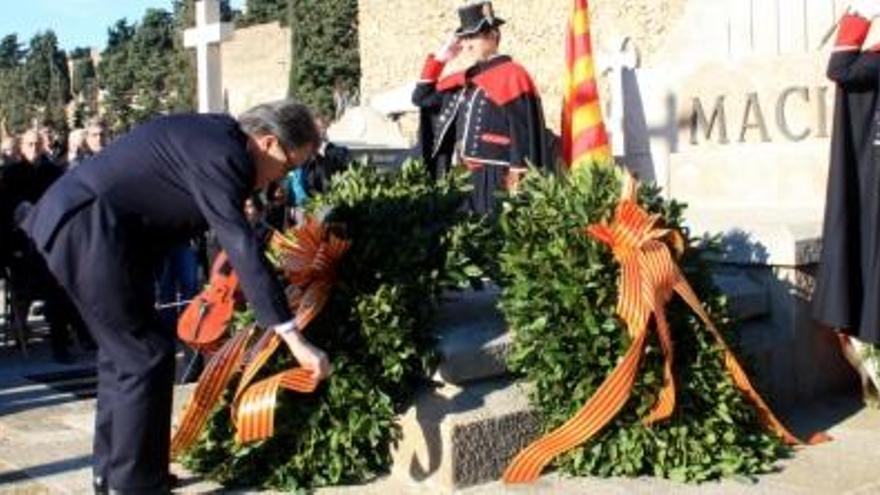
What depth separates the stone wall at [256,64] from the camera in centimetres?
4681

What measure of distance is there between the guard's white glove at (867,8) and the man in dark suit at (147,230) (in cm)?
259

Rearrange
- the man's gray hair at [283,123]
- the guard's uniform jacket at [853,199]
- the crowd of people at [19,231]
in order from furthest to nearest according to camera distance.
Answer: the crowd of people at [19,231] → the guard's uniform jacket at [853,199] → the man's gray hair at [283,123]

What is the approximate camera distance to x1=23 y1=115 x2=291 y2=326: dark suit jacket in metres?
3.88

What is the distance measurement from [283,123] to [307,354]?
2.54 feet

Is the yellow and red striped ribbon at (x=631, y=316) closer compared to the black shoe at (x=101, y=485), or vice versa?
the black shoe at (x=101, y=485)

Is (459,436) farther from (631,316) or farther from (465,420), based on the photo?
(631,316)

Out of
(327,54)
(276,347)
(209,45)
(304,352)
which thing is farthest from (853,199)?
(327,54)

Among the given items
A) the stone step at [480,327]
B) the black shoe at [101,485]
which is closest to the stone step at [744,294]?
the stone step at [480,327]

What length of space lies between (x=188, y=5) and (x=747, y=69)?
34.4 metres

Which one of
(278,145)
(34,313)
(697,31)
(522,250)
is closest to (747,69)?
(697,31)

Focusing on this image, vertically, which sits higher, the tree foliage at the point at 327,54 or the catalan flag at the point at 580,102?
the tree foliage at the point at 327,54

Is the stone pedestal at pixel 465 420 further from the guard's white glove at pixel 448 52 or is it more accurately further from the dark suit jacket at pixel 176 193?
the guard's white glove at pixel 448 52

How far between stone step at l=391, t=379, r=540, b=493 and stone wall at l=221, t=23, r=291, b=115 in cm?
4248

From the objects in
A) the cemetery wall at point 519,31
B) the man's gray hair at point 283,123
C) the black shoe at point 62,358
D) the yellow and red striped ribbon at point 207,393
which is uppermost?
the cemetery wall at point 519,31
